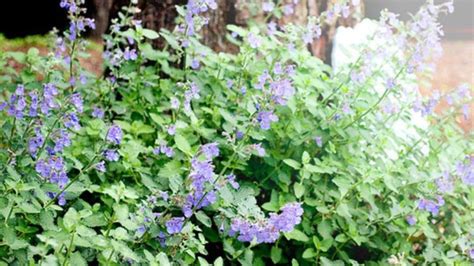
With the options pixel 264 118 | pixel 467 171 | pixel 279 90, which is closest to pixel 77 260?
pixel 264 118

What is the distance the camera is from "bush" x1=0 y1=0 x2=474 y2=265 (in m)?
2.36

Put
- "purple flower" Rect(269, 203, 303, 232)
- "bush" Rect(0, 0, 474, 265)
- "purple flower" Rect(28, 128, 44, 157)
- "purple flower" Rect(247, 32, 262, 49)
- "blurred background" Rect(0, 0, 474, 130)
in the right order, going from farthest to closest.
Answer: "blurred background" Rect(0, 0, 474, 130), "purple flower" Rect(247, 32, 262, 49), "purple flower" Rect(28, 128, 44, 157), "bush" Rect(0, 0, 474, 265), "purple flower" Rect(269, 203, 303, 232)

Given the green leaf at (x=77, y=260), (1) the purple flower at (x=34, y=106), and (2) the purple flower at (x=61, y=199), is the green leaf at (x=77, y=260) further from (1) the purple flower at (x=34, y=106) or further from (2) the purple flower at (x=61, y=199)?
(1) the purple flower at (x=34, y=106)

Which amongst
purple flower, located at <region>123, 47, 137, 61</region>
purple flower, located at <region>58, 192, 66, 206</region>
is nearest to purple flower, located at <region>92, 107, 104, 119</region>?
purple flower, located at <region>123, 47, 137, 61</region>

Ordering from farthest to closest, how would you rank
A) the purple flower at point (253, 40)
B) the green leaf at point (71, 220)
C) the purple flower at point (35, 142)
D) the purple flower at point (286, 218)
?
1. the purple flower at point (253, 40)
2. the purple flower at point (35, 142)
3. the purple flower at point (286, 218)
4. the green leaf at point (71, 220)

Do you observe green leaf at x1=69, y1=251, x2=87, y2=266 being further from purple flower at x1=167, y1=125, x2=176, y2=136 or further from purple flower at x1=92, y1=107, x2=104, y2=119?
purple flower at x1=92, y1=107, x2=104, y2=119

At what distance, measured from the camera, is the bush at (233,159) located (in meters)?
2.36

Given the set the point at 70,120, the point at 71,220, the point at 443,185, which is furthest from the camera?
the point at 443,185

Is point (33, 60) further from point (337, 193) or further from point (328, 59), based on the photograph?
point (328, 59)

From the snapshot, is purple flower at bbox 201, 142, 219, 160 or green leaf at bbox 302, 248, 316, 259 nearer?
purple flower at bbox 201, 142, 219, 160

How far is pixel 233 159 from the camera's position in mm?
2828

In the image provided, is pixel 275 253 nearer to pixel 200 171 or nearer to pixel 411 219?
pixel 411 219

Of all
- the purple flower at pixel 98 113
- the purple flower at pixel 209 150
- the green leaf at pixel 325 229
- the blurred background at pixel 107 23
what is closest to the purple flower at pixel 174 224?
the purple flower at pixel 209 150

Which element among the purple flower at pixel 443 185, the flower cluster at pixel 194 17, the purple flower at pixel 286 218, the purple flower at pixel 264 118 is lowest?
the purple flower at pixel 443 185
